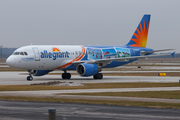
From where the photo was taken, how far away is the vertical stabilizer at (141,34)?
6071 centimetres

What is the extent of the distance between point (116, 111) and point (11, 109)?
5464 millimetres

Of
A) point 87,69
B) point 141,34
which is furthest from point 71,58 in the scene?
point 141,34

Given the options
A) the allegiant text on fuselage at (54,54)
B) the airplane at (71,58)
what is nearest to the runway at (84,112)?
the airplane at (71,58)

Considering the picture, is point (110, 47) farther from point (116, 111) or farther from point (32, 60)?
point (116, 111)

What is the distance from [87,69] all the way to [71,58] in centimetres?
420

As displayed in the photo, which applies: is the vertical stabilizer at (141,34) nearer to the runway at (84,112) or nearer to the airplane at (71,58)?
the airplane at (71,58)

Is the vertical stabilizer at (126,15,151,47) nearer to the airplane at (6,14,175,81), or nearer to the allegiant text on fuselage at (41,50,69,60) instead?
the airplane at (6,14,175,81)

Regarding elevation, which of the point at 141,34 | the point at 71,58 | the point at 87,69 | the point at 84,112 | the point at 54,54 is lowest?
the point at 84,112

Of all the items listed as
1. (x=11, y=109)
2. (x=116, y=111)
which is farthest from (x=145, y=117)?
(x=11, y=109)

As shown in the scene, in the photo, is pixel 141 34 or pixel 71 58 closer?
pixel 71 58

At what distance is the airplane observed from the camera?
48.1m

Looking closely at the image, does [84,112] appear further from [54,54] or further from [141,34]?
[141,34]

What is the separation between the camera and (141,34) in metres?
61.2

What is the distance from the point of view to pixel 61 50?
2032 inches
